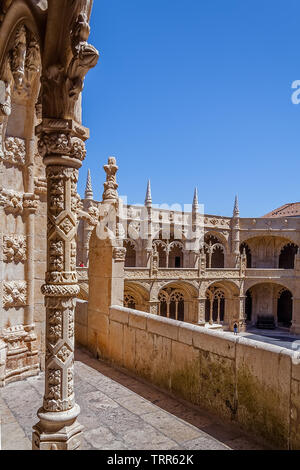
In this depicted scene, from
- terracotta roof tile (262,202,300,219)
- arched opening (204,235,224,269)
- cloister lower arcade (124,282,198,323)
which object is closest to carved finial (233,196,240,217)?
arched opening (204,235,224,269)

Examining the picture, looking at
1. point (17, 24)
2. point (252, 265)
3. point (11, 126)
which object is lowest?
point (252, 265)

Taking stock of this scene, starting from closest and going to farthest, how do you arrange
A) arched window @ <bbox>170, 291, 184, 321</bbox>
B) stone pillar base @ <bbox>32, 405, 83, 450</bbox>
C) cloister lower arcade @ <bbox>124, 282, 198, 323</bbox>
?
1. stone pillar base @ <bbox>32, 405, 83, 450</bbox>
2. cloister lower arcade @ <bbox>124, 282, 198, 323</bbox>
3. arched window @ <bbox>170, 291, 184, 321</bbox>

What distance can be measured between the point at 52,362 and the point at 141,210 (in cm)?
2434

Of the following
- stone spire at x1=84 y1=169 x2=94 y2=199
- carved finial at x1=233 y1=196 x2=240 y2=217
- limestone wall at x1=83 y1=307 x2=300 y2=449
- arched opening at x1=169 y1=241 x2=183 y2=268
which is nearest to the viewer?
limestone wall at x1=83 y1=307 x2=300 y2=449

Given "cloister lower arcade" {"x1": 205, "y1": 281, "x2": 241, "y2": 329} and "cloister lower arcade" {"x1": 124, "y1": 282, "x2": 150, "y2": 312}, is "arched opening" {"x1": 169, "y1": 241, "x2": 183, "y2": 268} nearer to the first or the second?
"cloister lower arcade" {"x1": 205, "y1": 281, "x2": 241, "y2": 329}

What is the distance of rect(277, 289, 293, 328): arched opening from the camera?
31.9 meters

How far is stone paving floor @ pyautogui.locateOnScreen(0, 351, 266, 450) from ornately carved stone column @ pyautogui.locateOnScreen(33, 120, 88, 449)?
696 mm

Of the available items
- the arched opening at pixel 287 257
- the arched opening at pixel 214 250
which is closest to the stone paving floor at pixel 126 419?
the arched opening at pixel 214 250

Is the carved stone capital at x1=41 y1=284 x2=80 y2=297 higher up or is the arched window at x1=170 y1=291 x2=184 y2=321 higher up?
the carved stone capital at x1=41 y1=284 x2=80 y2=297

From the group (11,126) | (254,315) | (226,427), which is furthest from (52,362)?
(254,315)

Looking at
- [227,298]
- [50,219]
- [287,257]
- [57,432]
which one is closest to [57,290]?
[50,219]

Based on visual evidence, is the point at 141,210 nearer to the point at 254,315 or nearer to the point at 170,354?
the point at 254,315

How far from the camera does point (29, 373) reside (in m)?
4.67

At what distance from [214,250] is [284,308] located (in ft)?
28.4
